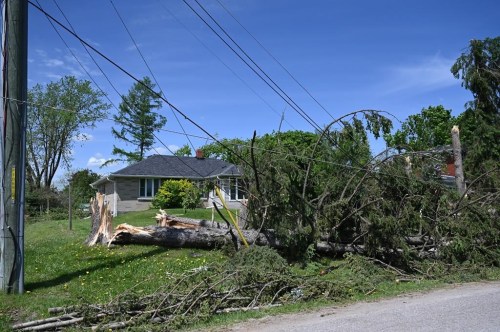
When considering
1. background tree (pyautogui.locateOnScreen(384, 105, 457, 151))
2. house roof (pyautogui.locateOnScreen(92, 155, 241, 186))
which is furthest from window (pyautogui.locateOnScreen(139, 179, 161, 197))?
background tree (pyautogui.locateOnScreen(384, 105, 457, 151))

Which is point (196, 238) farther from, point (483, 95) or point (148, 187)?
point (148, 187)

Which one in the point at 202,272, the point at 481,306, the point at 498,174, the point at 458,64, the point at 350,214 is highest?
the point at 458,64

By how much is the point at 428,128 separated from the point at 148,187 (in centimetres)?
2472

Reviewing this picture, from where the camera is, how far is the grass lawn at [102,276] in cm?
733

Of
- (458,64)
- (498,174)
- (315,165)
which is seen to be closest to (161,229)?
(315,165)

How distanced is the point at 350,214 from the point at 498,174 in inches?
203

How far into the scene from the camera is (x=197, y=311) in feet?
23.1

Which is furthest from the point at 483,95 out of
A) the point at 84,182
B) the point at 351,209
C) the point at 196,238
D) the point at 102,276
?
the point at 84,182

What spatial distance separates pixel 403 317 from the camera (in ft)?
22.2

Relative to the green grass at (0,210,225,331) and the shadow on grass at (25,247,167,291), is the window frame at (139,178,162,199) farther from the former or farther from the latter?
the shadow on grass at (25,247,167,291)

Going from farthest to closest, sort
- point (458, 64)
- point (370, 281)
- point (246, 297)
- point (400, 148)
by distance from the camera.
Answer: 1. point (458, 64)
2. point (400, 148)
3. point (370, 281)
4. point (246, 297)

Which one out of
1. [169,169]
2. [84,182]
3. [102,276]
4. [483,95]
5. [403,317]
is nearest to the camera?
[403,317]

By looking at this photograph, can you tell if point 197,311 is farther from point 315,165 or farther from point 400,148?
point 400,148

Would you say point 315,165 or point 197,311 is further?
point 315,165
